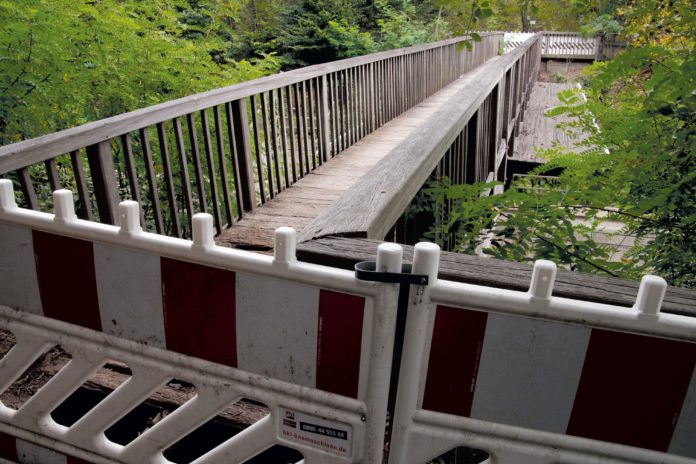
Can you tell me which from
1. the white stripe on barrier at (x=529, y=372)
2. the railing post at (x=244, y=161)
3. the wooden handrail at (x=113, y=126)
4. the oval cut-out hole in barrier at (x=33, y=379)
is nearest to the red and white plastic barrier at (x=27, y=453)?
the oval cut-out hole in barrier at (x=33, y=379)

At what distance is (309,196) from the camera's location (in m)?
5.09

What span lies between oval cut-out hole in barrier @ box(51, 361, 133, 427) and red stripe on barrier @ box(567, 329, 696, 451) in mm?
1896

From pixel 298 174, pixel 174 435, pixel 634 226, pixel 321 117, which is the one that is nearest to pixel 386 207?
pixel 174 435

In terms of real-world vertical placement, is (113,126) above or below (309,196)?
above

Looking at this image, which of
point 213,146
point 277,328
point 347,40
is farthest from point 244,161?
point 347,40

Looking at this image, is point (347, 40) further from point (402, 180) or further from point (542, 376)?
point (542, 376)

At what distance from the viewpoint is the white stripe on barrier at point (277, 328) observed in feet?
4.21

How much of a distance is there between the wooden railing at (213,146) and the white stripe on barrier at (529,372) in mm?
1988

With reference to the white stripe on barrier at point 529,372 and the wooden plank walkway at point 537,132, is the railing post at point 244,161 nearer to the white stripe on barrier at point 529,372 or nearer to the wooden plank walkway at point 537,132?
the white stripe on barrier at point 529,372

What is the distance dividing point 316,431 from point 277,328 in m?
0.27

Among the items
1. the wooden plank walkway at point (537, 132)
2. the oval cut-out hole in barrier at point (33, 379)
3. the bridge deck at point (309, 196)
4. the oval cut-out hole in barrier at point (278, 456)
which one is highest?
the bridge deck at point (309, 196)

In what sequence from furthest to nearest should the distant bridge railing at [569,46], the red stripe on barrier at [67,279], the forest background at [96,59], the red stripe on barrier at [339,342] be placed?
the distant bridge railing at [569,46], the forest background at [96,59], the red stripe on barrier at [67,279], the red stripe on barrier at [339,342]

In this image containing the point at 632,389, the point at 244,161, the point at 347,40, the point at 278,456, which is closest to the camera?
the point at 632,389

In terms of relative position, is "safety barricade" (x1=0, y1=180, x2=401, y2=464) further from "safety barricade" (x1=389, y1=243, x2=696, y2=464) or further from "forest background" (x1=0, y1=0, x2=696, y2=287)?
"forest background" (x1=0, y1=0, x2=696, y2=287)
